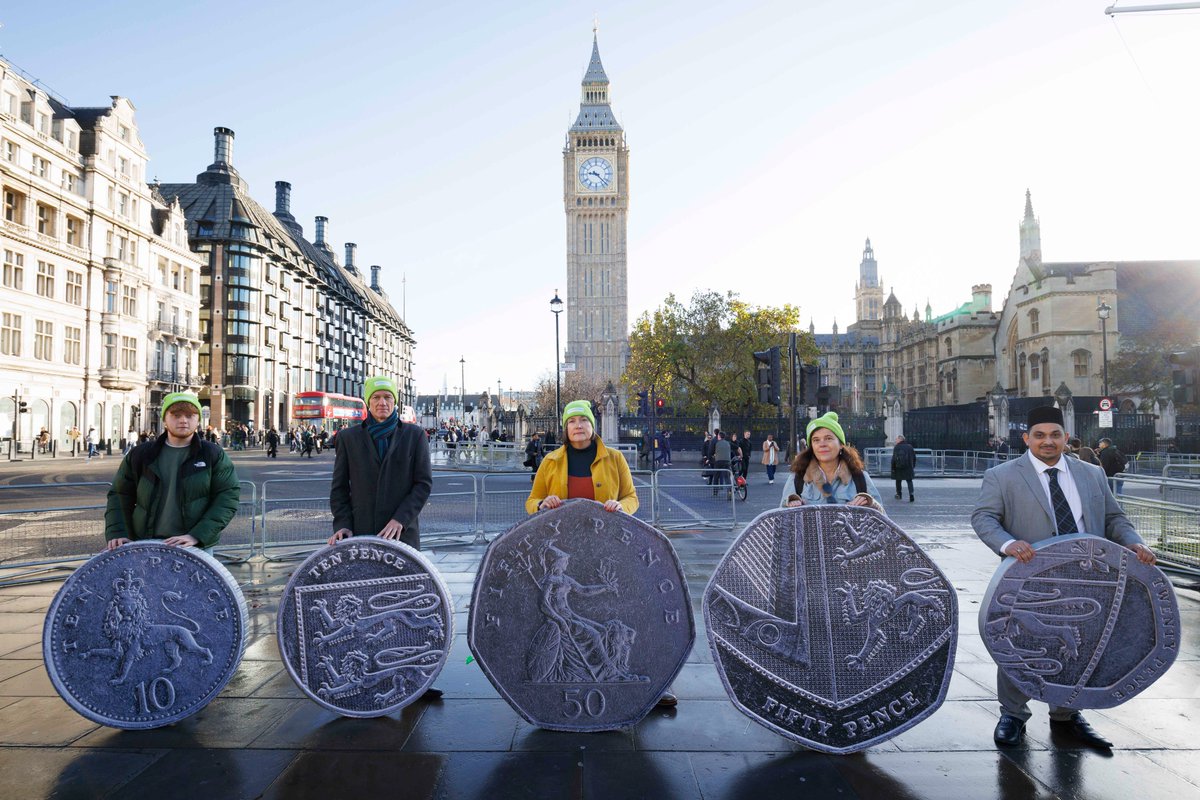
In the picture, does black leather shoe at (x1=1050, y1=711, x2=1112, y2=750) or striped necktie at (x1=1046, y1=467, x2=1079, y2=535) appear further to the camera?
striped necktie at (x1=1046, y1=467, x2=1079, y2=535)

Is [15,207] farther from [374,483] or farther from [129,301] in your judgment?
[374,483]

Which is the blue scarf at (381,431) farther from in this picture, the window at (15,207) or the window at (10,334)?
the window at (15,207)

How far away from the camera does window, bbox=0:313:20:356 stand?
119 feet

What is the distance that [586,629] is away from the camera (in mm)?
3887

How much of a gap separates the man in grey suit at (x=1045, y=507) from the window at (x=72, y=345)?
48953mm

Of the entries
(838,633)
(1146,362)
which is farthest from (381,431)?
(1146,362)

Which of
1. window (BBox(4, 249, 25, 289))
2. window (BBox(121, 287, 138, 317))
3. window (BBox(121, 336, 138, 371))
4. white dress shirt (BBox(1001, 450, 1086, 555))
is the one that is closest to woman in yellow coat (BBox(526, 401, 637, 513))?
white dress shirt (BBox(1001, 450, 1086, 555))

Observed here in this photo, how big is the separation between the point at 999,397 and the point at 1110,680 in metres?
41.5

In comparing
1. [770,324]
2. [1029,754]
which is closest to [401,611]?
[1029,754]

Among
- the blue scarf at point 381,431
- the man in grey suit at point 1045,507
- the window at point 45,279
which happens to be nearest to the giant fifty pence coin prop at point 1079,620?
the man in grey suit at point 1045,507

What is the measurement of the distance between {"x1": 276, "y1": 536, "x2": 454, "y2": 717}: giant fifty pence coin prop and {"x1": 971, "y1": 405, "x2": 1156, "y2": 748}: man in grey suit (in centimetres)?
Answer: 314

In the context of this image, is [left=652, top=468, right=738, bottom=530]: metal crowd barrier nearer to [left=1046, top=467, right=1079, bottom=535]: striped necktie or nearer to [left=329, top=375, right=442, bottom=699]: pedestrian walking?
[left=329, top=375, right=442, bottom=699]: pedestrian walking

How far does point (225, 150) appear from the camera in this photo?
66938 millimetres

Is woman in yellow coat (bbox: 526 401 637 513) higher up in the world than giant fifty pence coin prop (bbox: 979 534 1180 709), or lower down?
higher up
